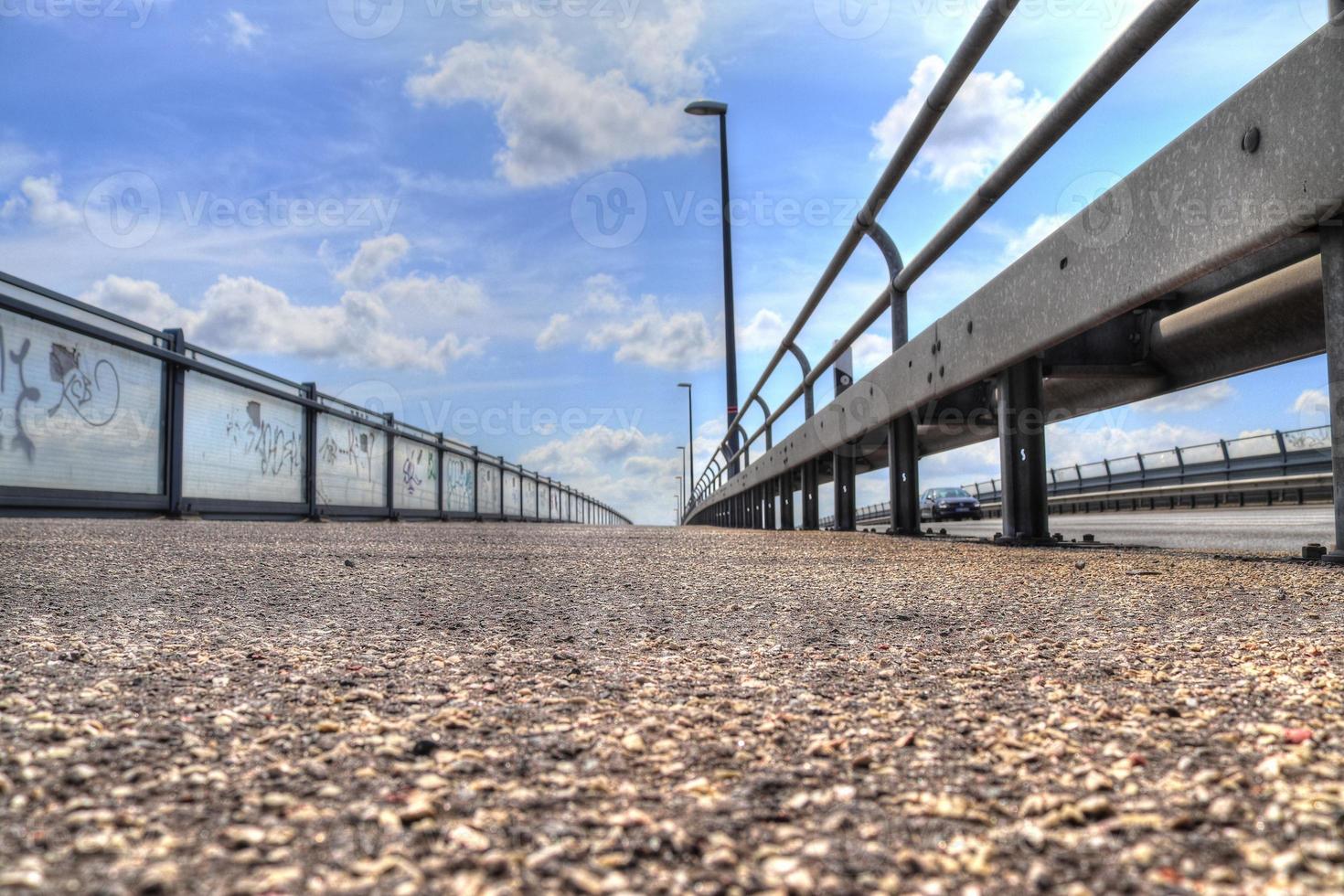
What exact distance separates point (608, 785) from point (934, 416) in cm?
711

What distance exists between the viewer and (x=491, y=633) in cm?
234

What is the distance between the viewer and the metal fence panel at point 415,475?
59.0 feet

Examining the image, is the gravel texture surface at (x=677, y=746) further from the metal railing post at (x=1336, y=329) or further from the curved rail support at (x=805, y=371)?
the curved rail support at (x=805, y=371)

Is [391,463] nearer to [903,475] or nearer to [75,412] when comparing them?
[75,412]

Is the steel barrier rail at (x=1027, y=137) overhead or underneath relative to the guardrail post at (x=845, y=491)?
overhead

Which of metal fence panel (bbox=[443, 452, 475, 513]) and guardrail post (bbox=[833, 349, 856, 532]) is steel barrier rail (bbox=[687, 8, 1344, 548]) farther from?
metal fence panel (bbox=[443, 452, 475, 513])

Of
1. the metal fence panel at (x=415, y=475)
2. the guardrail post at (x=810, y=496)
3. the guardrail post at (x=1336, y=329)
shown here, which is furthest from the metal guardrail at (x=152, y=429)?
the guardrail post at (x=1336, y=329)

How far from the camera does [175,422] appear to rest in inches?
415

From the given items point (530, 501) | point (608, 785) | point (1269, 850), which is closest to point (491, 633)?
point (608, 785)

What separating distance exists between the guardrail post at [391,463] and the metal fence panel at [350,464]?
104 mm

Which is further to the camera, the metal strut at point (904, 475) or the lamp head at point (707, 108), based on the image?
the lamp head at point (707, 108)

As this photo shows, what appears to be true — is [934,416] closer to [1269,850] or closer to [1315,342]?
[1315,342]

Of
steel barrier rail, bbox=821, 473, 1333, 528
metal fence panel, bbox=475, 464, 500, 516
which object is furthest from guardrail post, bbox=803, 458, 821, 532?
metal fence panel, bbox=475, 464, 500, 516

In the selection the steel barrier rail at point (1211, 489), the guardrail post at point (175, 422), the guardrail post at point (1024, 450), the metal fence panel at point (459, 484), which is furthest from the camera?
the metal fence panel at point (459, 484)
